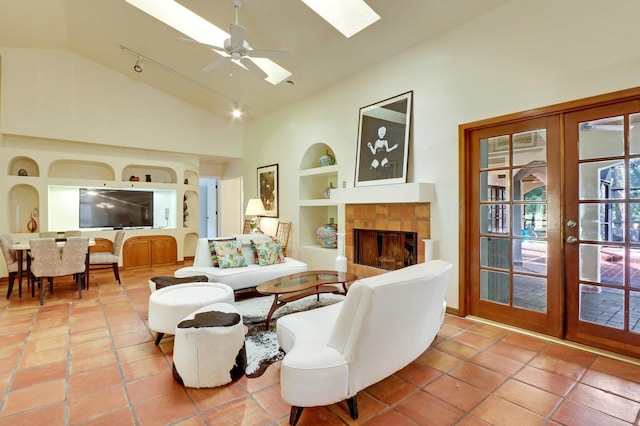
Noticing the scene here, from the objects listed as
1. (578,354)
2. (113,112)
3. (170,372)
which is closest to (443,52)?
(578,354)

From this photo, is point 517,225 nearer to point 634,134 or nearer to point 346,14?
point 634,134

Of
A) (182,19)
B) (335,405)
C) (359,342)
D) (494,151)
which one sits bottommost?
(335,405)

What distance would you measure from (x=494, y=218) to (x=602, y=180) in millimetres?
915

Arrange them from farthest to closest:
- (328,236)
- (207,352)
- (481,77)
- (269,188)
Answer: (269,188) < (328,236) < (481,77) < (207,352)

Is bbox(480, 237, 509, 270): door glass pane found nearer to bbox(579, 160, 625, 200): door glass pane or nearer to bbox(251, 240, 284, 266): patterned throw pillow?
bbox(579, 160, 625, 200): door glass pane

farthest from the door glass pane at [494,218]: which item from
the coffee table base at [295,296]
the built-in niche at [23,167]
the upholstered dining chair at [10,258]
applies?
the built-in niche at [23,167]

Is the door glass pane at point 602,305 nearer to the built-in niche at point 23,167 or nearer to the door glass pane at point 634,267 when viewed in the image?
the door glass pane at point 634,267

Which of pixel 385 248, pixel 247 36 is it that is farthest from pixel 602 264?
pixel 247 36

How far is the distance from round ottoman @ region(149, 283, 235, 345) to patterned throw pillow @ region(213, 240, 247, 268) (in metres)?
1.09

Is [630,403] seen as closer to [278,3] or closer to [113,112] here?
[278,3]

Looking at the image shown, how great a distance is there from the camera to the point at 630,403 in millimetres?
1925

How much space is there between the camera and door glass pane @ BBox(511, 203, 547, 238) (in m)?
2.96

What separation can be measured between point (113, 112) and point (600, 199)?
7273mm

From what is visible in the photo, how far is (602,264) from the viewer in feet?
8.71
